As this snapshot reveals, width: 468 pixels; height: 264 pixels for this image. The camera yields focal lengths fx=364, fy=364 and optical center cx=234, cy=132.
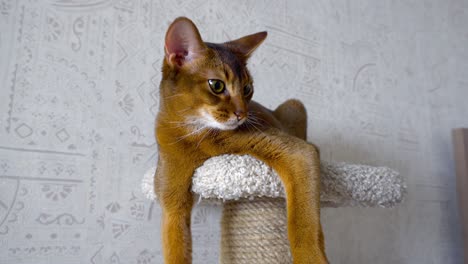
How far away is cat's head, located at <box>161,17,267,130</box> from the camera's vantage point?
0.77m

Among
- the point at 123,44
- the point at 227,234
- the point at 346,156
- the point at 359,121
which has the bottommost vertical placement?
the point at 227,234

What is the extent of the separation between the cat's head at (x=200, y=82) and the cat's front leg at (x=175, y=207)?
0.12m

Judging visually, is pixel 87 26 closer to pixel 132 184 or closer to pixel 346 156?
pixel 132 184

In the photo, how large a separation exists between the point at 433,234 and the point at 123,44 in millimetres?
1658

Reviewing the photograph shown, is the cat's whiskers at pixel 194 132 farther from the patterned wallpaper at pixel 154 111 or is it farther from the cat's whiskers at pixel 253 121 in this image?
the patterned wallpaper at pixel 154 111

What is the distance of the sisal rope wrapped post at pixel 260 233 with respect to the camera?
842mm

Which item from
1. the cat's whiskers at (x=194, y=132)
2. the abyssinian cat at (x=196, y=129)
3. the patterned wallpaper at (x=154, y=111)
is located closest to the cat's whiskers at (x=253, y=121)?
the abyssinian cat at (x=196, y=129)

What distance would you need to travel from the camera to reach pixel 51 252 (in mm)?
1035

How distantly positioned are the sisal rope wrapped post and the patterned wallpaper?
0.41 metres

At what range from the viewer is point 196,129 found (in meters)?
0.81

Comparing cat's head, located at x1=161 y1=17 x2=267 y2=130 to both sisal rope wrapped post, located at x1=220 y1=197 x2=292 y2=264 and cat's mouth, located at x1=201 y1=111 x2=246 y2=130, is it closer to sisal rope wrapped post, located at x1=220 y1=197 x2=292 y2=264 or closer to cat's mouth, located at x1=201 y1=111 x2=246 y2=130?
cat's mouth, located at x1=201 y1=111 x2=246 y2=130

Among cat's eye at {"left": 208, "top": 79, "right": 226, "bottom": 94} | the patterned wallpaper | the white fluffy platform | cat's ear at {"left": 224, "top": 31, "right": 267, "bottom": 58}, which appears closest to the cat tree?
the white fluffy platform

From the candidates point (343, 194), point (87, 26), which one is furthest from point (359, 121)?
point (87, 26)

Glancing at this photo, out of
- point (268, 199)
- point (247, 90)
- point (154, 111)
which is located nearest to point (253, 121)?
point (247, 90)
